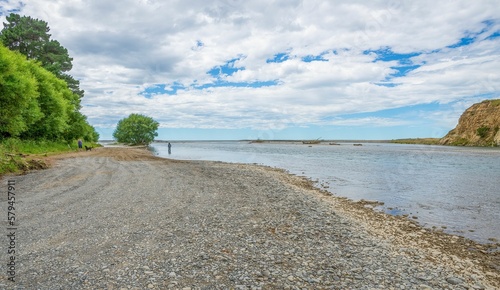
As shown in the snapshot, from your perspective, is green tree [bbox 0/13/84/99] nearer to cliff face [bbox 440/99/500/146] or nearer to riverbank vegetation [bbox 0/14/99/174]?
riverbank vegetation [bbox 0/14/99/174]

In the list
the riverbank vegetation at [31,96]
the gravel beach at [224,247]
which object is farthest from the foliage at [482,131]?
the riverbank vegetation at [31,96]

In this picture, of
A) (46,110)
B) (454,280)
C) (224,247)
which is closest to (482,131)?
(454,280)

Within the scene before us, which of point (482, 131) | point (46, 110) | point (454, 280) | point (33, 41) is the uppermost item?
point (33, 41)

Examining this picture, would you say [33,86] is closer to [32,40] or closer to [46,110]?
[46,110]

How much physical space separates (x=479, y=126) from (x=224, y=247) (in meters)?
155

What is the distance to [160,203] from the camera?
1627 cm

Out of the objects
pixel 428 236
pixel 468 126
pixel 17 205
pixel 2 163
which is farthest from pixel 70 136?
pixel 468 126

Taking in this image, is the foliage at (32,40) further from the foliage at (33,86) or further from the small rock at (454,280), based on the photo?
the small rock at (454,280)

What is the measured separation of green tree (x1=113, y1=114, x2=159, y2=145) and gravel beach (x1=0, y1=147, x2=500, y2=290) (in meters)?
141

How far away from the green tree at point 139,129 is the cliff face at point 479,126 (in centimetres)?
14675

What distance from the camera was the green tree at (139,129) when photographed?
152 m

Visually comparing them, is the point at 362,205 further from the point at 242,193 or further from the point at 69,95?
the point at 69,95

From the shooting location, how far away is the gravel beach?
7.73 metres

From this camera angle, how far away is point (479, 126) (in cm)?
12925
